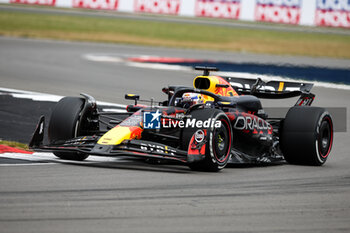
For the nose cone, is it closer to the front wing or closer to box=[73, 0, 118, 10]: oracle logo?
the front wing

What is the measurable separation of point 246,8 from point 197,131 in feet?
87.8

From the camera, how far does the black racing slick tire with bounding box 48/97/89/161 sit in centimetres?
952

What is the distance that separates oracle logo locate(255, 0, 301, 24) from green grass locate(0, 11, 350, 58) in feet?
2.84

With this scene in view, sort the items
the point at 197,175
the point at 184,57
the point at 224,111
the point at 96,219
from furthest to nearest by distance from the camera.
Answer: the point at 184,57 → the point at 224,111 → the point at 197,175 → the point at 96,219

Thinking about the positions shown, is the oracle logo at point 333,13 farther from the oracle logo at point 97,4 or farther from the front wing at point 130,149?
the front wing at point 130,149

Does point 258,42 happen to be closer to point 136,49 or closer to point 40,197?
point 136,49

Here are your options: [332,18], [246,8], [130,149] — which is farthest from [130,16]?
[130,149]

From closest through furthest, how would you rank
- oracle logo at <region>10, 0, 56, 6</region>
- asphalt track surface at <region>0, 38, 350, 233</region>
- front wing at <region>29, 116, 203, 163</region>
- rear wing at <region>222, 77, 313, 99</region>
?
asphalt track surface at <region>0, 38, 350, 233</region>
front wing at <region>29, 116, 203, 163</region>
rear wing at <region>222, 77, 313, 99</region>
oracle logo at <region>10, 0, 56, 6</region>

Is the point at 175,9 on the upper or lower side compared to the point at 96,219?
upper

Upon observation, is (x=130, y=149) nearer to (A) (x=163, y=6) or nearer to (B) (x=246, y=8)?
(B) (x=246, y=8)

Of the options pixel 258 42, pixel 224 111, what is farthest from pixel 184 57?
pixel 224 111

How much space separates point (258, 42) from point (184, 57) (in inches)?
271

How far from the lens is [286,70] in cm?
1881
